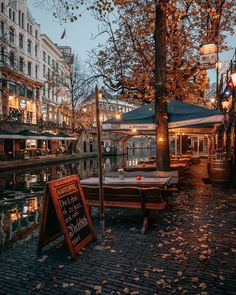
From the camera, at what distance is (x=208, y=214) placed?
7008 millimetres

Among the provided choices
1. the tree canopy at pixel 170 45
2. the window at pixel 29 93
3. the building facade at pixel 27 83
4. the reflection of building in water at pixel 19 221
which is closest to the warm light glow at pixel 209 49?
the tree canopy at pixel 170 45

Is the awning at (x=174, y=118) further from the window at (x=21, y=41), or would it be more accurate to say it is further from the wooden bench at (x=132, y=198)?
the window at (x=21, y=41)

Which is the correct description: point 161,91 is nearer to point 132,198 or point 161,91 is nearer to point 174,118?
point 174,118

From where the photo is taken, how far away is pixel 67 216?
4777 mm

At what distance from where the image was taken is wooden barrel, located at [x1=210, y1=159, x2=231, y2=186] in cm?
1052

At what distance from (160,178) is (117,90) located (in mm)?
8756

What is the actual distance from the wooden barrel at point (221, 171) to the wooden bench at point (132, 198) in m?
5.31

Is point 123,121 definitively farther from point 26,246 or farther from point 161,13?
point 26,246

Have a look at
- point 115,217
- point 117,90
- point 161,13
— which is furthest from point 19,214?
point 117,90

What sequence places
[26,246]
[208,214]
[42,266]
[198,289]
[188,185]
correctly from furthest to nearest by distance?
[188,185]
[208,214]
[26,246]
[42,266]
[198,289]

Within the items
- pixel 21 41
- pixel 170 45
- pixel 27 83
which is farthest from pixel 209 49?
pixel 21 41

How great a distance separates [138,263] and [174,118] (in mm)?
5668

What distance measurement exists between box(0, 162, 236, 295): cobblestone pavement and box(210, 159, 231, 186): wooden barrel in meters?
4.39

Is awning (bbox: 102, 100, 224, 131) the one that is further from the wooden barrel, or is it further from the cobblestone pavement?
the cobblestone pavement
